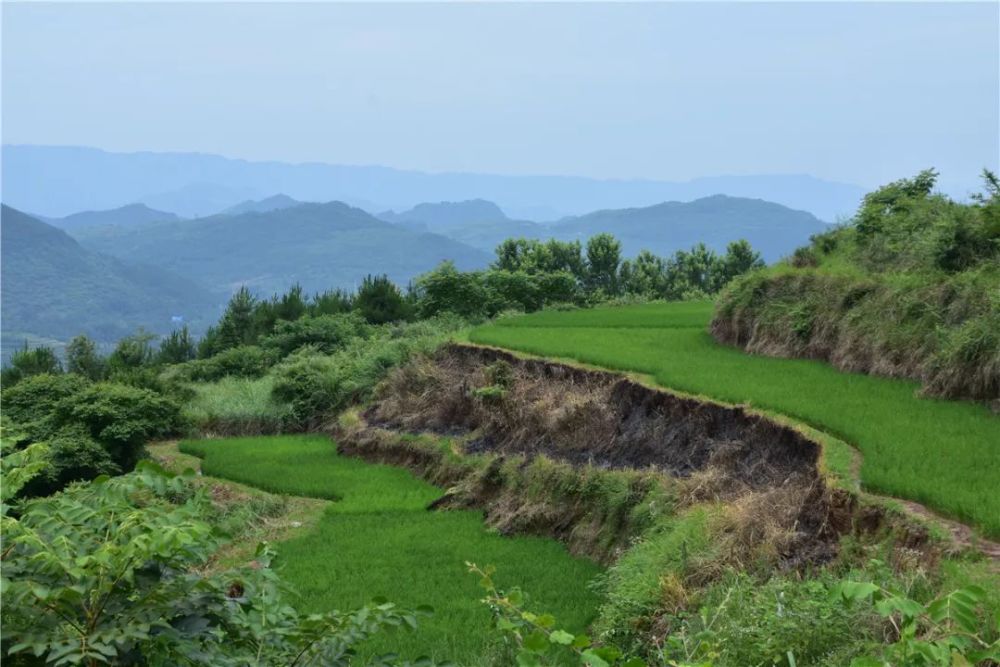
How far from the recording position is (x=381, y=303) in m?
32.8

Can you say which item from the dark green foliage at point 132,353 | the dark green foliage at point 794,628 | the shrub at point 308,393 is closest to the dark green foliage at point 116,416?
the shrub at point 308,393

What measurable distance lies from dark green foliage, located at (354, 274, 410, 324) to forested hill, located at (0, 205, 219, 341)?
10715 cm

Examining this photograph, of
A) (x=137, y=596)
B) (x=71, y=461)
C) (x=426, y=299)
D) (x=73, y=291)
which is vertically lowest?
(x=73, y=291)

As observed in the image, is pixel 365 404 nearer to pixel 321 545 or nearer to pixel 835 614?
pixel 321 545

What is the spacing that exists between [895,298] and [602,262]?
31745 mm

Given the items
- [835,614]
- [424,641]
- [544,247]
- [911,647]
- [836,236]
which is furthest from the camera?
[544,247]

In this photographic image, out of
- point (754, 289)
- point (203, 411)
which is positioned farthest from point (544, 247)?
point (754, 289)

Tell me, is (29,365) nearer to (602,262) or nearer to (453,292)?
(453,292)

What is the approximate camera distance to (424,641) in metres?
8.12

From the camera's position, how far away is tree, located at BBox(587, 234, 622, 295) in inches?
1720

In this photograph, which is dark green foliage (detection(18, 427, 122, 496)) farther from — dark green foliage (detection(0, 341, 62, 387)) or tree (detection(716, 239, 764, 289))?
tree (detection(716, 239, 764, 289))

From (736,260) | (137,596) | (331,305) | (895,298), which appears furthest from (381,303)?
(137,596)

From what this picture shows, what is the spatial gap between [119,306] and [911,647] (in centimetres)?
16442

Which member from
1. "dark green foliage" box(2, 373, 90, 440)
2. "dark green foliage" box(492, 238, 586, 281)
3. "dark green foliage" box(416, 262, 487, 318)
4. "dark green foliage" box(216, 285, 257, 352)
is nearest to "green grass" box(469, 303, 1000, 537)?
"dark green foliage" box(2, 373, 90, 440)
